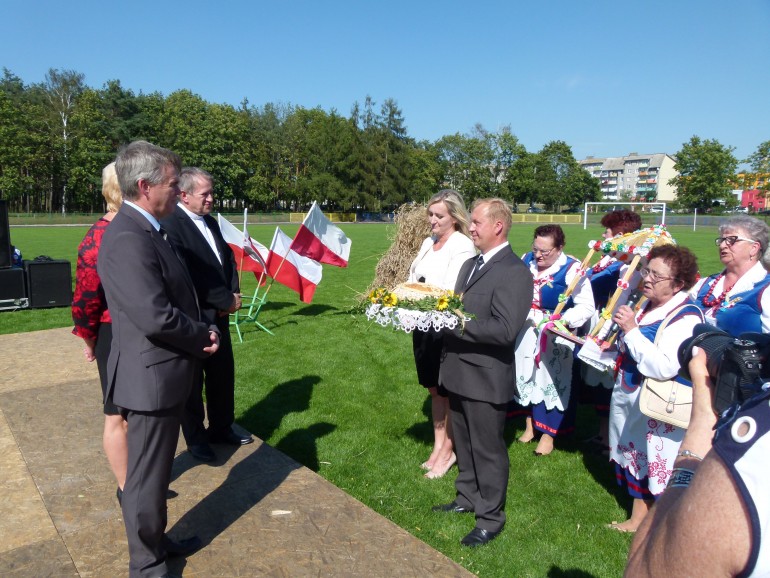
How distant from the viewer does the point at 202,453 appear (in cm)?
435

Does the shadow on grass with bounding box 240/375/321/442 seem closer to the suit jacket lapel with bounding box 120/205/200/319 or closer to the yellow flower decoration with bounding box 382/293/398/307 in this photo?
the yellow flower decoration with bounding box 382/293/398/307

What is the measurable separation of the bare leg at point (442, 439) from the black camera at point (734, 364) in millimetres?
3428

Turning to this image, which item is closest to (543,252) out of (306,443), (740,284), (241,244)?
(740,284)

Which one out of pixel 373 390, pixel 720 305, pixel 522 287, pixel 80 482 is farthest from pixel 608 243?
pixel 80 482

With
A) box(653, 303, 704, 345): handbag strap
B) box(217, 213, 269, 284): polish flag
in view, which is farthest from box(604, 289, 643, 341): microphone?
box(217, 213, 269, 284): polish flag

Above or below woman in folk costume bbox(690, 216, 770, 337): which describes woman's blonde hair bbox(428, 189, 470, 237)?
above

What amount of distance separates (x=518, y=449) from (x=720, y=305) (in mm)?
2093

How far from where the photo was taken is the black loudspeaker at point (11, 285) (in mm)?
10883

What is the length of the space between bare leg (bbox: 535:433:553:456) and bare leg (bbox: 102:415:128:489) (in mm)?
3372

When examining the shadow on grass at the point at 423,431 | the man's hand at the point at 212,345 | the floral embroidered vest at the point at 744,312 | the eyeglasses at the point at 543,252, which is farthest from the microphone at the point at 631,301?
the man's hand at the point at 212,345

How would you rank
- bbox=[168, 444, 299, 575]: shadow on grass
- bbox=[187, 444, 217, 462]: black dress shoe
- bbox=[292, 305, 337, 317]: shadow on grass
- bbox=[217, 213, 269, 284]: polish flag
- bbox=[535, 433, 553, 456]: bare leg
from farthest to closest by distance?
1. bbox=[292, 305, 337, 317]: shadow on grass
2. bbox=[217, 213, 269, 284]: polish flag
3. bbox=[535, 433, 553, 456]: bare leg
4. bbox=[187, 444, 217, 462]: black dress shoe
5. bbox=[168, 444, 299, 575]: shadow on grass

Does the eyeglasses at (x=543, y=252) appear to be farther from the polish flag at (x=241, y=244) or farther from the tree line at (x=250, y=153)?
the tree line at (x=250, y=153)

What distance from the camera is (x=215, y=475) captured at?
4090mm

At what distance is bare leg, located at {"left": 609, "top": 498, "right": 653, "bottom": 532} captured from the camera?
3738mm
